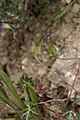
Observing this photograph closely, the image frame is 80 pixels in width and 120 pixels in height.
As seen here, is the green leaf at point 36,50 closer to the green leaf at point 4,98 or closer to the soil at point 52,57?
the soil at point 52,57

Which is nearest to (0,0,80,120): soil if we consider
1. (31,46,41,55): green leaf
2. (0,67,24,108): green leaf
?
(31,46,41,55): green leaf

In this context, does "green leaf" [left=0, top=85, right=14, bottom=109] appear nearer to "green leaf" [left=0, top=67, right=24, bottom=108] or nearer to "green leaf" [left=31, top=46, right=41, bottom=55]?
"green leaf" [left=0, top=67, right=24, bottom=108]

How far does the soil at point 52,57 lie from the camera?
1.75 meters

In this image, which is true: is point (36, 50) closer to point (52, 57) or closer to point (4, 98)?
point (52, 57)

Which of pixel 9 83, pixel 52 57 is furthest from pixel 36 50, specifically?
pixel 9 83

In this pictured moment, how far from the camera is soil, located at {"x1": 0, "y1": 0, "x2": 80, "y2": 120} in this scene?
175 centimetres

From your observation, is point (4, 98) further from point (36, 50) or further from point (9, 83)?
point (36, 50)

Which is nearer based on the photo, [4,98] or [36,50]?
[4,98]

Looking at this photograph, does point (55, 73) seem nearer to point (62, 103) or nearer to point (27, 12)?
point (62, 103)

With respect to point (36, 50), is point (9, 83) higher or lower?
lower

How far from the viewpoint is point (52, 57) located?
6.22 feet

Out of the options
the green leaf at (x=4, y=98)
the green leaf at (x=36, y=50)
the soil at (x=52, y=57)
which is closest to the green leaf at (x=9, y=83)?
the green leaf at (x=4, y=98)

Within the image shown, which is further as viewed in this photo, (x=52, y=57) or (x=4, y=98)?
(x=52, y=57)

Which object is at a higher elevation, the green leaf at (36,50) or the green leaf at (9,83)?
the green leaf at (36,50)
